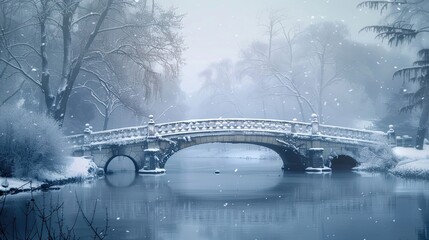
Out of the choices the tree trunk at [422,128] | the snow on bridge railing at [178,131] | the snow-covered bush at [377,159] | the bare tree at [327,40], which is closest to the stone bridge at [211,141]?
the snow on bridge railing at [178,131]

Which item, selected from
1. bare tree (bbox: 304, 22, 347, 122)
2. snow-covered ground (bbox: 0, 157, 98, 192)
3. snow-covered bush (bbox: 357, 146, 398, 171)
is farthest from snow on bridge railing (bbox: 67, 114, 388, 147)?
Answer: bare tree (bbox: 304, 22, 347, 122)

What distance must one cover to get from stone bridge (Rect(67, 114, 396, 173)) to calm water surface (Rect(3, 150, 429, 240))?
6.33 m

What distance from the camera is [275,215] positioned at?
14.6m

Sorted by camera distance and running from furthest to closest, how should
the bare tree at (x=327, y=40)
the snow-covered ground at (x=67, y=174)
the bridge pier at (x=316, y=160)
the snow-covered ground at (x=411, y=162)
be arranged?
the bare tree at (x=327, y=40), the bridge pier at (x=316, y=160), the snow-covered ground at (x=411, y=162), the snow-covered ground at (x=67, y=174)

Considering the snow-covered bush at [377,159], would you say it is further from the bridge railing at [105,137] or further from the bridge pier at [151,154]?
the bridge railing at [105,137]

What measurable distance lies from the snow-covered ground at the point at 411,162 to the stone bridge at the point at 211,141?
165cm

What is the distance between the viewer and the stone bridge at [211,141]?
3092 cm

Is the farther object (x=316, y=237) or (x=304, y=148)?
(x=304, y=148)

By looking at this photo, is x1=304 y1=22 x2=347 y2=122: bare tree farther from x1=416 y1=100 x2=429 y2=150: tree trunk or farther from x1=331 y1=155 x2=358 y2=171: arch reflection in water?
x1=416 y1=100 x2=429 y2=150: tree trunk

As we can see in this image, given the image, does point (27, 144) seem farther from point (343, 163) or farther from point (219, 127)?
point (343, 163)

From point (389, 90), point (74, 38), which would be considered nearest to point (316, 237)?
point (74, 38)

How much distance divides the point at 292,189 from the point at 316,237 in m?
11.1

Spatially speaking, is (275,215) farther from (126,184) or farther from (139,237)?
(126,184)

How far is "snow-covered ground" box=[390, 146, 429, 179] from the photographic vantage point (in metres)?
26.6
